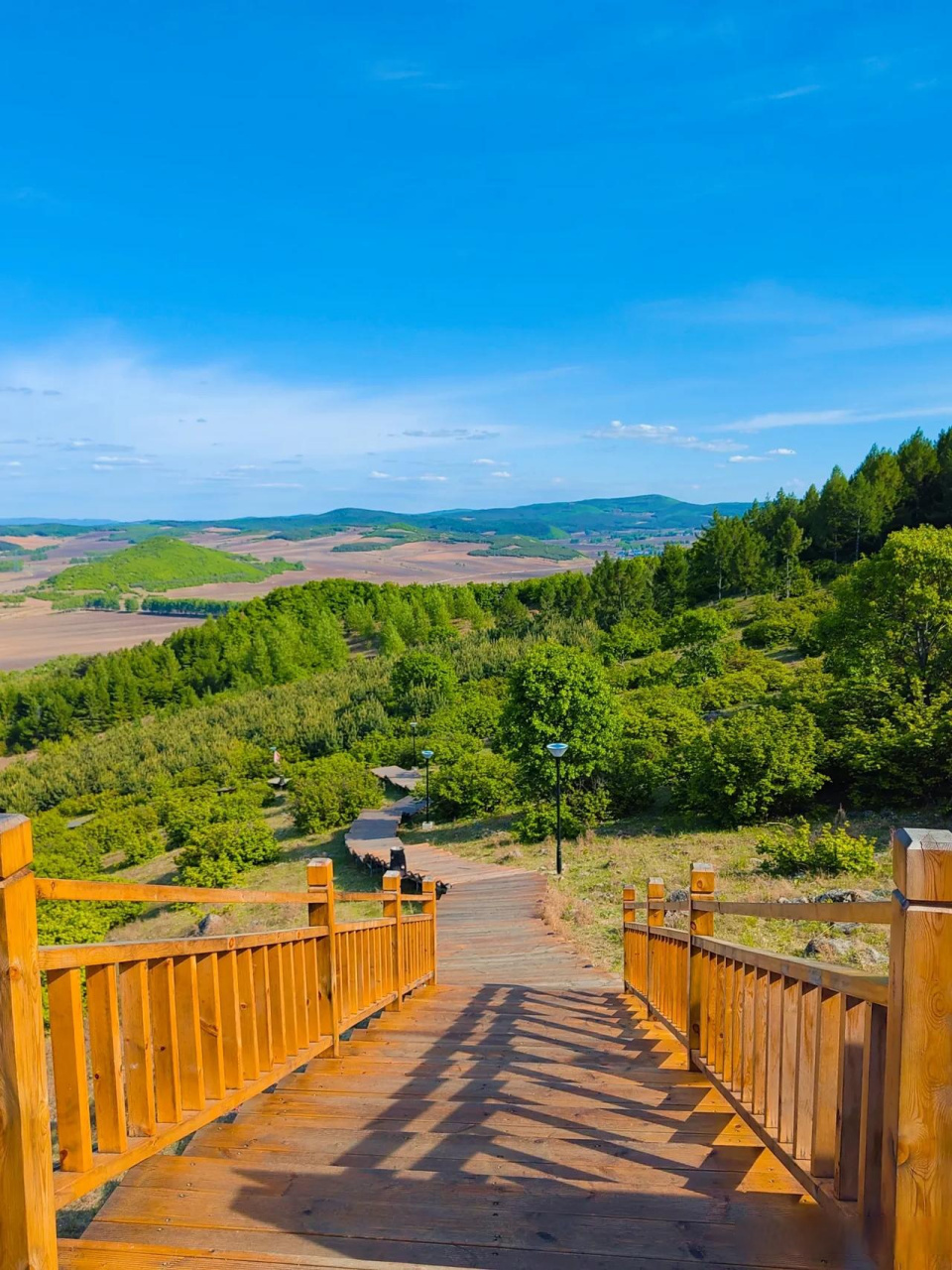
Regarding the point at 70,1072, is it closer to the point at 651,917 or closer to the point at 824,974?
the point at 824,974

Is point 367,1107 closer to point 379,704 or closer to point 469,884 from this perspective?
point 469,884

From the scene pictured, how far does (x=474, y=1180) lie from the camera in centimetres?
249

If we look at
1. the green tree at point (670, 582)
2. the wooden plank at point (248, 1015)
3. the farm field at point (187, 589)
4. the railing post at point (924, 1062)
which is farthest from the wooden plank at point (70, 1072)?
the farm field at point (187, 589)

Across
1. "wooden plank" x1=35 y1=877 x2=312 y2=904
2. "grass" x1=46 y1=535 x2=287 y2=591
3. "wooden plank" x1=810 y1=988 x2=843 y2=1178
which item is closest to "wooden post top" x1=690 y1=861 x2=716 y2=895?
"wooden plank" x1=810 y1=988 x2=843 y2=1178

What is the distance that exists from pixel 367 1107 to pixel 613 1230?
1.47 m

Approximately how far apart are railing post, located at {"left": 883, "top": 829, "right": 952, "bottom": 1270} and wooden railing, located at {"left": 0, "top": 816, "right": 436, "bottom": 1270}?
1.75m

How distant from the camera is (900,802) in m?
14.9

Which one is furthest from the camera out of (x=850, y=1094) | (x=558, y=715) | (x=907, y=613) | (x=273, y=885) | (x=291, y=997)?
(x=907, y=613)

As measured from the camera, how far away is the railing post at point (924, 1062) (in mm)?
1425

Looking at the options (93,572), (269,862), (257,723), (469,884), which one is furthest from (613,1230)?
(93,572)

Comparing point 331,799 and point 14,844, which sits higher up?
point 14,844

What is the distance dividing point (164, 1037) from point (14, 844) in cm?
118

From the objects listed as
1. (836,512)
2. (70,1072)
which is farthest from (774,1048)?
(836,512)

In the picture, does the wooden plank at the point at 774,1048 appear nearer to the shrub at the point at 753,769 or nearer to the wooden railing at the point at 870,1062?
the wooden railing at the point at 870,1062
